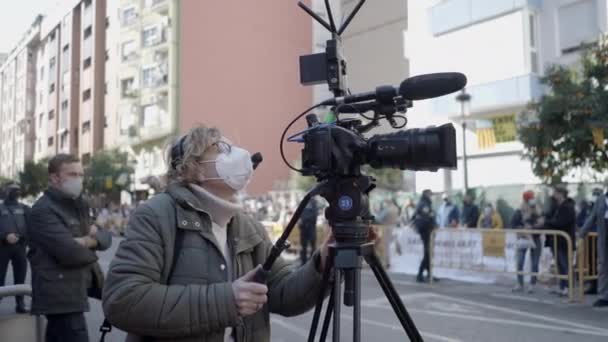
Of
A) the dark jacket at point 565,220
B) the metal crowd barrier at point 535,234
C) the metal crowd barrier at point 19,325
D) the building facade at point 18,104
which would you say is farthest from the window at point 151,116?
the metal crowd barrier at point 19,325

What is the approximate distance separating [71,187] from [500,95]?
19582 millimetres

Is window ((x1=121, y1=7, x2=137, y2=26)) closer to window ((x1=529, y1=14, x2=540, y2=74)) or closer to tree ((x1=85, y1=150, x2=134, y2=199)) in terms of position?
tree ((x1=85, y1=150, x2=134, y2=199))

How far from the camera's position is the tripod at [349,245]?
7.20 feet

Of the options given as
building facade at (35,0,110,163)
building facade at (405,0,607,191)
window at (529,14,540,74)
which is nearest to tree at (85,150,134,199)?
building facade at (35,0,110,163)

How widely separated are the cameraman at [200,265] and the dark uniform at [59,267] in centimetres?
181

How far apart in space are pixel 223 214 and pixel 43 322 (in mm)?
2200

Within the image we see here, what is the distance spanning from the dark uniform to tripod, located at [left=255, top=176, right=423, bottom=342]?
2.14m

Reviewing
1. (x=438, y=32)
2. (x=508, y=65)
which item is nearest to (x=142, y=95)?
(x=438, y=32)

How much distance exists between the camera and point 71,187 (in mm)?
4098

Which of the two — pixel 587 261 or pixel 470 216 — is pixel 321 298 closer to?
pixel 587 261

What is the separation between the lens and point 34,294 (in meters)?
3.77

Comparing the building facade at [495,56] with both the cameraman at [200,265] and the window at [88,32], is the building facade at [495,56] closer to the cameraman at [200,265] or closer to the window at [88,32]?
the cameraman at [200,265]

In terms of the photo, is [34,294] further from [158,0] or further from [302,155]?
[158,0]

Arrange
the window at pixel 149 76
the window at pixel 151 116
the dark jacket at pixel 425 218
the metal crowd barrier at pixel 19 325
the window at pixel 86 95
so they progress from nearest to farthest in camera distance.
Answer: the metal crowd barrier at pixel 19 325 → the dark jacket at pixel 425 218 → the window at pixel 151 116 → the window at pixel 149 76 → the window at pixel 86 95
